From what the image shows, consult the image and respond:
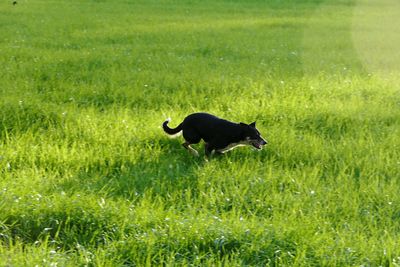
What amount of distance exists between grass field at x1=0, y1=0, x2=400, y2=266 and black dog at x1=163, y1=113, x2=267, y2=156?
0.58 ft

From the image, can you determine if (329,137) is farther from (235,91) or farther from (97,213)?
(97,213)

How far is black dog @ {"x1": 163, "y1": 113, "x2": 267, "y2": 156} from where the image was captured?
654 cm

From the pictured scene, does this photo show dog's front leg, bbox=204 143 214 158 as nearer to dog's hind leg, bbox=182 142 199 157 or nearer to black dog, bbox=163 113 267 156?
black dog, bbox=163 113 267 156

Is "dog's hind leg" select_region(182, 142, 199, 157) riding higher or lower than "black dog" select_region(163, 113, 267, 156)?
lower

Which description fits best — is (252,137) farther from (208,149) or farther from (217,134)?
(208,149)

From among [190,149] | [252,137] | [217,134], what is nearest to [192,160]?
[190,149]

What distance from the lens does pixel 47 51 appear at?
13.4 meters

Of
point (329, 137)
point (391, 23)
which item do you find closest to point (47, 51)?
point (329, 137)

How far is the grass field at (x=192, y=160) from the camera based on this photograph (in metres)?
4.63

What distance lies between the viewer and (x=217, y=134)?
21.7 feet

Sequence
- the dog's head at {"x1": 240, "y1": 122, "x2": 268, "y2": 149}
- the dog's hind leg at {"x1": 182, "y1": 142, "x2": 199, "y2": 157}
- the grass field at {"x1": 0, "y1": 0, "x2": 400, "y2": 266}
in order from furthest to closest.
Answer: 1. the dog's hind leg at {"x1": 182, "y1": 142, "x2": 199, "y2": 157}
2. the dog's head at {"x1": 240, "y1": 122, "x2": 268, "y2": 149}
3. the grass field at {"x1": 0, "y1": 0, "x2": 400, "y2": 266}

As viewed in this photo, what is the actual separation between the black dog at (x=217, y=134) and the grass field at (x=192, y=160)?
0.58 ft

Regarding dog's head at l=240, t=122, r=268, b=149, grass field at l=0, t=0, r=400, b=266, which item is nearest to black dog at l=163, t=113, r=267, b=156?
dog's head at l=240, t=122, r=268, b=149

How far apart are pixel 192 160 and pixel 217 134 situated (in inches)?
16.0
